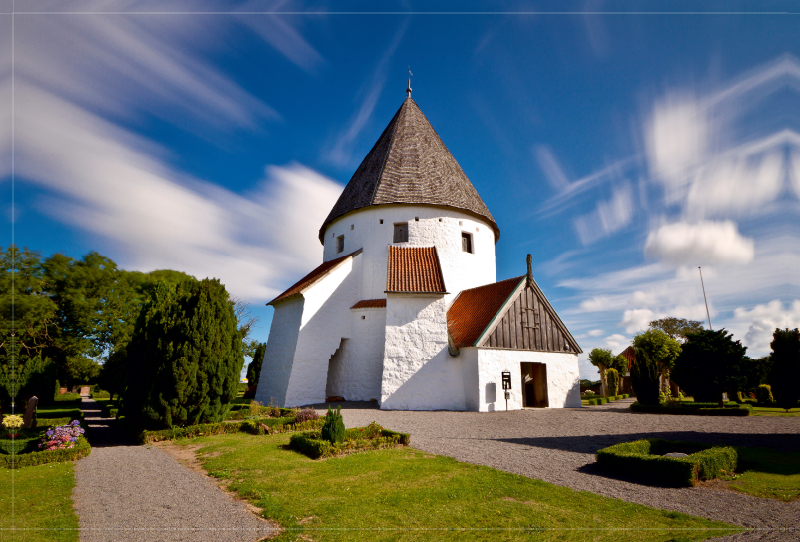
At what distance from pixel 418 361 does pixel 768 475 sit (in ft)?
40.0

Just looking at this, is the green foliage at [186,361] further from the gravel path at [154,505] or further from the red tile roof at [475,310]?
the red tile roof at [475,310]

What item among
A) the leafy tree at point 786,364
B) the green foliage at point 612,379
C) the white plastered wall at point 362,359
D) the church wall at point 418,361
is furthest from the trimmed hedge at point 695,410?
the green foliage at point 612,379

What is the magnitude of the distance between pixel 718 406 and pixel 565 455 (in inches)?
511

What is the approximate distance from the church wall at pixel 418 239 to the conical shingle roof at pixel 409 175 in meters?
0.60

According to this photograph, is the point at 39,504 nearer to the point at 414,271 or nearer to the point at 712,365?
the point at 414,271

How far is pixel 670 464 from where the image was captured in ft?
22.7

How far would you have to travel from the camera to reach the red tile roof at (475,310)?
18391 mm

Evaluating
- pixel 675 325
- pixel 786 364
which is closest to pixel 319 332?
pixel 786 364

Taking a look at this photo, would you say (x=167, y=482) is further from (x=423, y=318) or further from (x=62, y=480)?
(x=423, y=318)

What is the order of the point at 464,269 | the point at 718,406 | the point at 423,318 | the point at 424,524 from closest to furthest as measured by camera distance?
the point at 424,524 < the point at 718,406 < the point at 423,318 < the point at 464,269

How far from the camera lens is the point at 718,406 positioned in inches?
679

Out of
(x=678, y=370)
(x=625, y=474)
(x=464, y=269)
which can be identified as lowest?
(x=625, y=474)

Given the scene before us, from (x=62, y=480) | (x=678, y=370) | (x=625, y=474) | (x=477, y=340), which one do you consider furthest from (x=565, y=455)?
(x=678, y=370)

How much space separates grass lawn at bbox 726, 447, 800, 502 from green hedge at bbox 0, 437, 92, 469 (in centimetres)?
1322
